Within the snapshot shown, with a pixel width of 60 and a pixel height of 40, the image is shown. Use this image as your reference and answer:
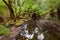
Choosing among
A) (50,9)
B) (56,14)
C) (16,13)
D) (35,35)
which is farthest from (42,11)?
(35,35)

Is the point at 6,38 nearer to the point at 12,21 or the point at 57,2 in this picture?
the point at 12,21

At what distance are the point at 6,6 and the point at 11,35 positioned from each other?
225 cm

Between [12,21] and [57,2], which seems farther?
[57,2]

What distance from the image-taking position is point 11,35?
5176 millimetres

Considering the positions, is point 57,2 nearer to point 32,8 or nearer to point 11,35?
point 32,8

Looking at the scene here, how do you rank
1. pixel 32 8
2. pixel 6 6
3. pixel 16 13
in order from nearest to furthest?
pixel 6 6, pixel 16 13, pixel 32 8

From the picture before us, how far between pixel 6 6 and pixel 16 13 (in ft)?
2.48

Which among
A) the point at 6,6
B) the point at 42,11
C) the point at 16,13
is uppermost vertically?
the point at 6,6

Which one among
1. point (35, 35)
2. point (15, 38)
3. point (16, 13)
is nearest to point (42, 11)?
point (16, 13)

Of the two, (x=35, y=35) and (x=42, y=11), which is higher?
(x=35, y=35)

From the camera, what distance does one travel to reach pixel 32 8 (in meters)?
9.78

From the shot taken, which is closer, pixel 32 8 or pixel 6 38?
pixel 6 38

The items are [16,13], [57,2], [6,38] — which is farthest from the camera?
[57,2]

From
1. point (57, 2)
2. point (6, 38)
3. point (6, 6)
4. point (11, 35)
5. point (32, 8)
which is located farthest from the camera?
point (32, 8)
